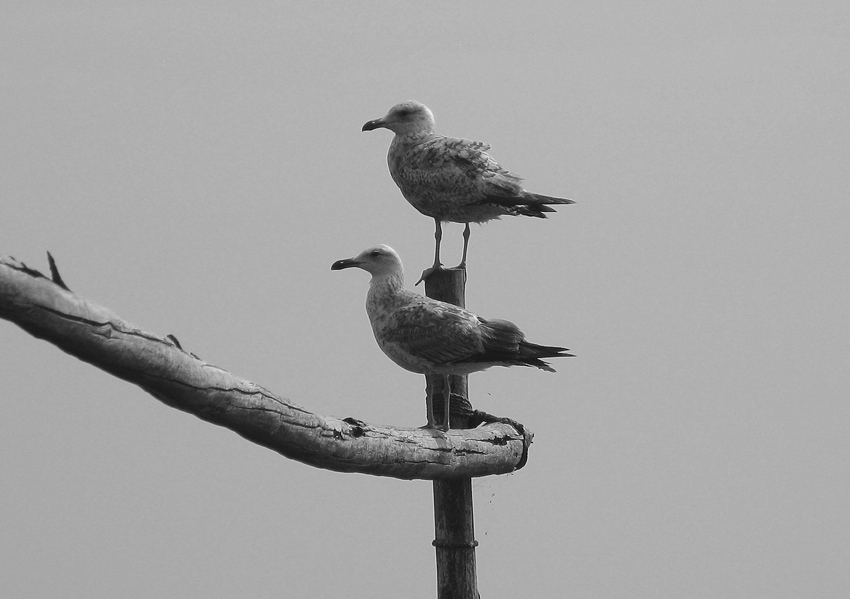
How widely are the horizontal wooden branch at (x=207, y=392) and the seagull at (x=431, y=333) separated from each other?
262 millimetres

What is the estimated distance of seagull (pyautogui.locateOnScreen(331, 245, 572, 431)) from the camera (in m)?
3.82

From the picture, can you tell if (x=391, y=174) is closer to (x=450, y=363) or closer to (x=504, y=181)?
(x=504, y=181)

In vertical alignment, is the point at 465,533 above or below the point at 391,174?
below

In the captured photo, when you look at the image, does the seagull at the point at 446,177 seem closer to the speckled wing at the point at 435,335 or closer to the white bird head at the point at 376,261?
the white bird head at the point at 376,261

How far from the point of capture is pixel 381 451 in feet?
11.1

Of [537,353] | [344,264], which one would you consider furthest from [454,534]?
[344,264]

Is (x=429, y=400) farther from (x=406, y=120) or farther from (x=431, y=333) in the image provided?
(x=406, y=120)

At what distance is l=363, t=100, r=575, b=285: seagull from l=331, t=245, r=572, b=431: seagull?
1.76ft

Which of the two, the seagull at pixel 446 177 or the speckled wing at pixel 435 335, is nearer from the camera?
the speckled wing at pixel 435 335

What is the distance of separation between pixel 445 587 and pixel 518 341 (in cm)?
107

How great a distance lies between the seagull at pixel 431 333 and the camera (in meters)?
3.82

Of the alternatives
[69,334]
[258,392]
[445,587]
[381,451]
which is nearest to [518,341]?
[381,451]

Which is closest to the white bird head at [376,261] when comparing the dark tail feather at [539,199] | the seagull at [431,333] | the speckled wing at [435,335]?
the seagull at [431,333]

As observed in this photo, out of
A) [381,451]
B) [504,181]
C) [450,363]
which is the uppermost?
[504,181]
